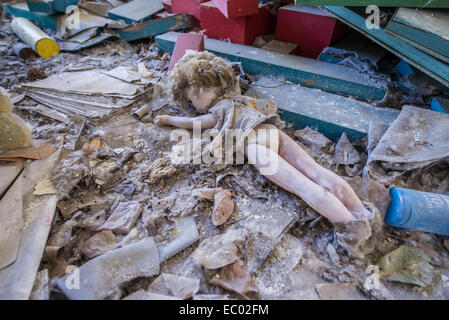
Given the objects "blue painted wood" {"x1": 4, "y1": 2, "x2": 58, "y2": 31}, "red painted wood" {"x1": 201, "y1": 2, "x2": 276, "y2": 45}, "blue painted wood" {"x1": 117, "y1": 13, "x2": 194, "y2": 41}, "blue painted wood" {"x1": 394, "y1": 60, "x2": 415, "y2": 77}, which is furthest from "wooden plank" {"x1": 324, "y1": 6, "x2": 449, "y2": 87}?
"blue painted wood" {"x1": 4, "y1": 2, "x2": 58, "y2": 31}

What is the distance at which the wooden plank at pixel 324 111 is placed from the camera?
2572 millimetres

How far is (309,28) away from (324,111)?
1.80 metres

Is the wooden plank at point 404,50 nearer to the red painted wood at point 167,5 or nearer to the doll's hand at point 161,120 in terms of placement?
the doll's hand at point 161,120

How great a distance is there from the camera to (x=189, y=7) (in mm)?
4742

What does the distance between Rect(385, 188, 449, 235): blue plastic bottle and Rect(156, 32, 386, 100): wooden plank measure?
1563mm

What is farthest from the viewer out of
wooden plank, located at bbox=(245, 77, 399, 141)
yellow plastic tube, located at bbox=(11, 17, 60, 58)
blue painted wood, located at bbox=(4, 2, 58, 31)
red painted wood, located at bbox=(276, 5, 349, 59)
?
blue painted wood, located at bbox=(4, 2, 58, 31)

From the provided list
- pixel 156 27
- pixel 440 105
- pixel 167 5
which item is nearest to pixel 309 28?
pixel 440 105

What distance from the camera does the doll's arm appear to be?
2574mm

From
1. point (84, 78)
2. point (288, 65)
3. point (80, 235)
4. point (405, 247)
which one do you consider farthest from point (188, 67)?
A: point (405, 247)

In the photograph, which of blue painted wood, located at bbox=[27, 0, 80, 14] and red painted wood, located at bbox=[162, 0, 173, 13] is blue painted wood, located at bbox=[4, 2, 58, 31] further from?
red painted wood, located at bbox=[162, 0, 173, 13]

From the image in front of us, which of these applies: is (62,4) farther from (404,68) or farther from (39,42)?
(404,68)

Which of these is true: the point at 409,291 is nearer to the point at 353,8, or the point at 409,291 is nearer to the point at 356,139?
the point at 356,139

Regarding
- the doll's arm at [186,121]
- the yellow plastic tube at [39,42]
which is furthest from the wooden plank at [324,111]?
the yellow plastic tube at [39,42]

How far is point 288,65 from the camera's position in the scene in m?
3.26
